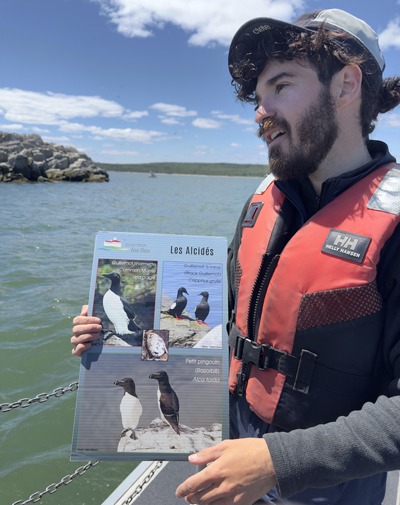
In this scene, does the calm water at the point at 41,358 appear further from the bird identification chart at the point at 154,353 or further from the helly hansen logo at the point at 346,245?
the helly hansen logo at the point at 346,245

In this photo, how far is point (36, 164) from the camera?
47469mm

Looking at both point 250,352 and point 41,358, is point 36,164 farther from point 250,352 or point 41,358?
point 250,352

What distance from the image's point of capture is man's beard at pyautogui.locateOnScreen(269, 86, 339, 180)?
5.29 feet

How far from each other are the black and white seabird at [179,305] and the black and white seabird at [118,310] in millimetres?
159

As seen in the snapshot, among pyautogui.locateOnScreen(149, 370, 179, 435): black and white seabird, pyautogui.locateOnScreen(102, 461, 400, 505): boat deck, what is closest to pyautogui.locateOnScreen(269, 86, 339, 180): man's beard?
pyautogui.locateOnScreen(149, 370, 179, 435): black and white seabird

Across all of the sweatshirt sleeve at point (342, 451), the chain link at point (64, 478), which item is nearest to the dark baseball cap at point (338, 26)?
the sweatshirt sleeve at point (342, 451)

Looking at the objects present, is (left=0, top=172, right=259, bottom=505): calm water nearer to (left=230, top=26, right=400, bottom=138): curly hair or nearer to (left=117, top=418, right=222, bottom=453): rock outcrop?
(left=117, top=418, right=222, bottom=453): rock outcrop

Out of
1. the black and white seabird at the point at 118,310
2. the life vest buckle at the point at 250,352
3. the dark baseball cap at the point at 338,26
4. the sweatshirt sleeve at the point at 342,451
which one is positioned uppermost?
the dark baseball cap at the point at 338,26

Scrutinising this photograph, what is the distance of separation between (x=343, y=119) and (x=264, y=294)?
80cm

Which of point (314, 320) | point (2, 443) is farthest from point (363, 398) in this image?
point (2, 443)

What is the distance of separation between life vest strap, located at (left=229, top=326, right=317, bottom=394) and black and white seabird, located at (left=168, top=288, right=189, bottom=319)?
319 mm

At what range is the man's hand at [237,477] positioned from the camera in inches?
47.6

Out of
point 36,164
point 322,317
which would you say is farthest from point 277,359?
point 36,164

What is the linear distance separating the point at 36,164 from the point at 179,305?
166 ft
